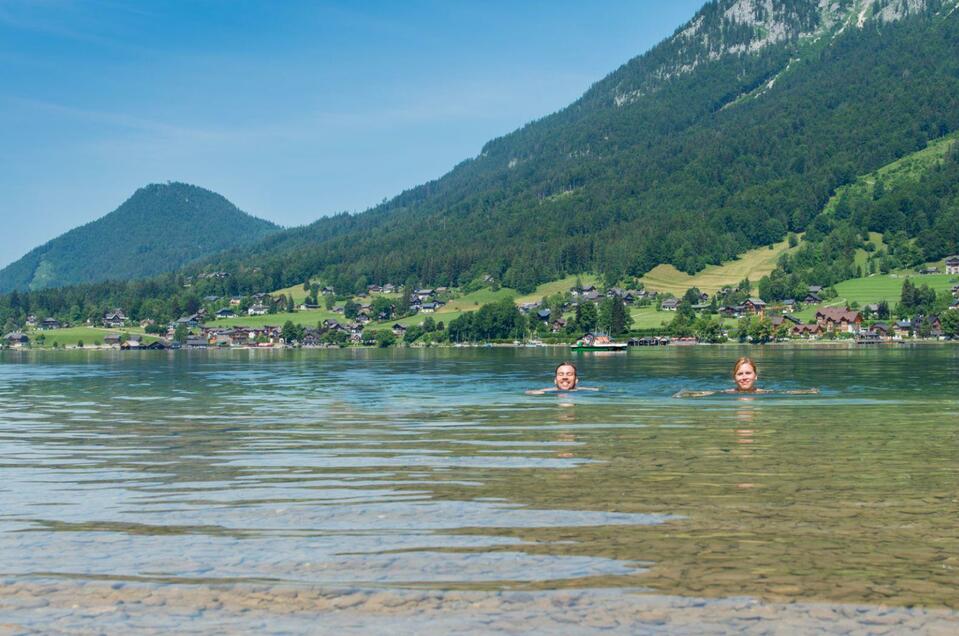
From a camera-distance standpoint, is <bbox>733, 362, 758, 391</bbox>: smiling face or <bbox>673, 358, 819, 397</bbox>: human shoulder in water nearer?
<bbox>673, 358, 819, 397</bbox>: human shoulder in water

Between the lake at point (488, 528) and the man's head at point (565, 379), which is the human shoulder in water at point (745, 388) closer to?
the man's head at point (565, 379)

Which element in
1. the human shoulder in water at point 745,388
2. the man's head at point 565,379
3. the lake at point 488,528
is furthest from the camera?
the man's head at point 565,379

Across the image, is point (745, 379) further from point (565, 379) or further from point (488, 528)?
point (488, 528)

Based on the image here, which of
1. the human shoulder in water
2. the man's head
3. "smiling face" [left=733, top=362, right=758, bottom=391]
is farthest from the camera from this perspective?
the man's head

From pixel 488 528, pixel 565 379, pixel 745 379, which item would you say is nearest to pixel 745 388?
pixel 745 379

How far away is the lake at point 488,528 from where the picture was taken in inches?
506

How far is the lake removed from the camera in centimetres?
1285

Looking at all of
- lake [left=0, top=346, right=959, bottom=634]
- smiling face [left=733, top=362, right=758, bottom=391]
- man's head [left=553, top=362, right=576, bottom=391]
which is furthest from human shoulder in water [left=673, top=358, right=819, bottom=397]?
lake [left=0, top=346, right=959, bottom=634]

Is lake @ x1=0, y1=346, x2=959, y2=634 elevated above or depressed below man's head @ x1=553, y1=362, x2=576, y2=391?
below

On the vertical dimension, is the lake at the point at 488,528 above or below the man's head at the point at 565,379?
below

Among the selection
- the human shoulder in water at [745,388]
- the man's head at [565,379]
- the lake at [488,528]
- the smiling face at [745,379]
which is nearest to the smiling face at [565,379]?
the man's head at [565,379]

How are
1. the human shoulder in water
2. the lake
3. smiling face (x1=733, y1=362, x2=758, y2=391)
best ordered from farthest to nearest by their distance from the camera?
smiling face (x1=733, y1=362, x2=758, y2=391), the human shoulder in water, the lake

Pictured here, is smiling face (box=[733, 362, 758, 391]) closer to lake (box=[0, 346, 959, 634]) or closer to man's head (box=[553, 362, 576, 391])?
man's head (box=[553, 362, 576, 391])

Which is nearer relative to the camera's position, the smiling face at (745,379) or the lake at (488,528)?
the lake at (488,528)
